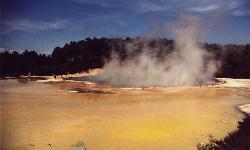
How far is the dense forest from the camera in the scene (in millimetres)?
26428

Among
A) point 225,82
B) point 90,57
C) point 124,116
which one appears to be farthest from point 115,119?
point 90,57

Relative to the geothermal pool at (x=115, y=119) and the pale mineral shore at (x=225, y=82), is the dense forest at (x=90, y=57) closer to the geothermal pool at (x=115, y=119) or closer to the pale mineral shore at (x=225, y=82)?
the pale mineral shore at (x=225, y=82)

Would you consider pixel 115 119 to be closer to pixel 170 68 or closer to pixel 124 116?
pixel 124 116

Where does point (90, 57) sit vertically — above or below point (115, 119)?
above

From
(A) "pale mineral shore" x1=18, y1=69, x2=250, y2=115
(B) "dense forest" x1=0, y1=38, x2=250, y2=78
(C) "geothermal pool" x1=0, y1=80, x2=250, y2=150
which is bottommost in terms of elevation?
(C) "geothermal pool" x1=0, y1=80, x2=250, y2=150

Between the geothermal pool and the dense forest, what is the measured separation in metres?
11.4

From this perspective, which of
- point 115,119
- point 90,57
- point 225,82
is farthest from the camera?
point 90,57

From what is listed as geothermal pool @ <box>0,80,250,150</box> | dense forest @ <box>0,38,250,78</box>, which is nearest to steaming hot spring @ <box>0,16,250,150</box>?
geothermal pool @ <box>0,80,250,150</box>

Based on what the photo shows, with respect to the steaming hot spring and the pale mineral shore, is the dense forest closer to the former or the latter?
the pale mineral shore

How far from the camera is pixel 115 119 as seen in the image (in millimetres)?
9773

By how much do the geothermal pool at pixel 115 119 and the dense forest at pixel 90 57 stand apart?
11.4 meters

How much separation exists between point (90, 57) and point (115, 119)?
71.6 ft

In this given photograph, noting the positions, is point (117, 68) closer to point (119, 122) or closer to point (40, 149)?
point (119, 122)

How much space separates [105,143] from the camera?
7.46m
